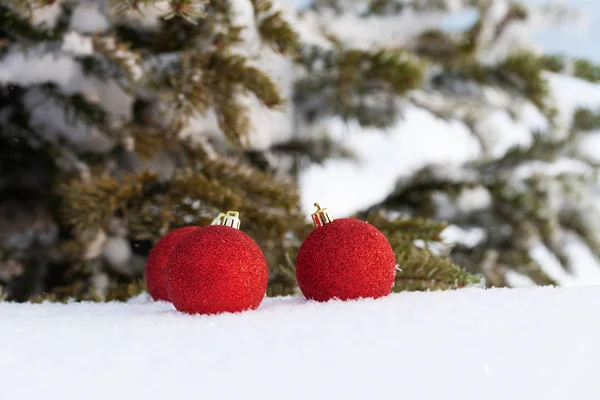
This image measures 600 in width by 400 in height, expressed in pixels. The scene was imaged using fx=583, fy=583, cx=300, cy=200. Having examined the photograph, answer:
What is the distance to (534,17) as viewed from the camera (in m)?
1.28

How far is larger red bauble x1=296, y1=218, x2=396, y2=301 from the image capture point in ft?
1.55

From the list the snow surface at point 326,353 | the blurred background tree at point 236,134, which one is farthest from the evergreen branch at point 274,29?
the snow surface at point 326,353

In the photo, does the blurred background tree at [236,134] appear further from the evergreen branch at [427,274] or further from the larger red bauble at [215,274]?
the larger red bauble at [215,274]

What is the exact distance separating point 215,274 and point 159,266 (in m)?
0.13

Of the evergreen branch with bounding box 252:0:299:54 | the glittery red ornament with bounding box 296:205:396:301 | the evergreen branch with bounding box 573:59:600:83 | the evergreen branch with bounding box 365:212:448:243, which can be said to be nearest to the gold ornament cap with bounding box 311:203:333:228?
the glittery red ornament with bounding box 296:205:396:301

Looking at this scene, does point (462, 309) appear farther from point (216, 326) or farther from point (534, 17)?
point (534, 17)

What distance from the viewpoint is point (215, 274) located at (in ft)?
1.43

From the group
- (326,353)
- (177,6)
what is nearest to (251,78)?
(177,6)

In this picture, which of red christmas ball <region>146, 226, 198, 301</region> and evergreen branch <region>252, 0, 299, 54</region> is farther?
evergreen branch <region>252, 0, 299, 54</region>

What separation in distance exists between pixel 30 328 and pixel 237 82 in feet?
1.33

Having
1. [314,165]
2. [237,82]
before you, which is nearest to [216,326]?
[237,82]

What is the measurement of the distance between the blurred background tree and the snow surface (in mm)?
206

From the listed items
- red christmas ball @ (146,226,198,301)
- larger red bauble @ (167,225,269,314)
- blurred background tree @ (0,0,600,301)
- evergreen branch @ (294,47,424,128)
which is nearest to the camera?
larger red bauble @ (167,225,269,314)

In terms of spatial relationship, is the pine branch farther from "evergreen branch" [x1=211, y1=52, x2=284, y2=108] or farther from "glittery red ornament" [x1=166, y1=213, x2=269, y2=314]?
"glittery red ornament" [x1=166, y1=213, x2=269, y2=314]
